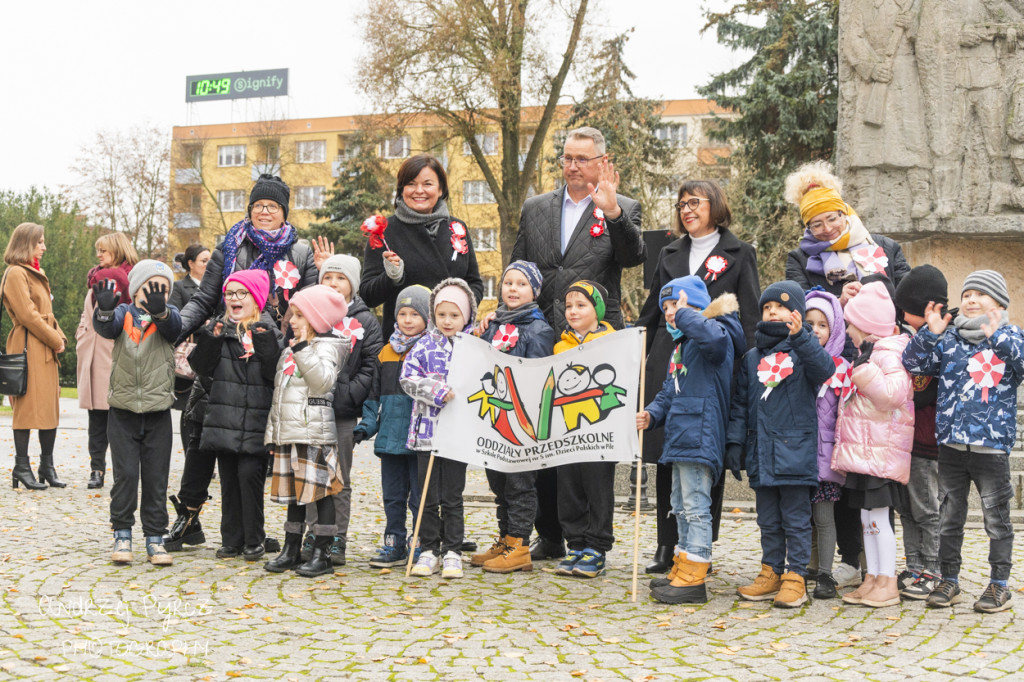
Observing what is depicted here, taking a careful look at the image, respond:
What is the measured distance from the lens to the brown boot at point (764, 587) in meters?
5.59

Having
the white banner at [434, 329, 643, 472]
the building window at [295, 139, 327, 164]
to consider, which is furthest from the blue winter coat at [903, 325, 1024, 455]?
the building window at [295, 139, 327, 164]

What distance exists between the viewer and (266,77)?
2729 inches

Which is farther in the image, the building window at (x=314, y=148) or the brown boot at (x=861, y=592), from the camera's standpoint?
the building window at (x=314, y=148)

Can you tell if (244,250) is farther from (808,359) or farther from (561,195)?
(808,359)

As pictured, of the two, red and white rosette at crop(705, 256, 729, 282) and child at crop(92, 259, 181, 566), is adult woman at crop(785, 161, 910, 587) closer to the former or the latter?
red and white rosette at crop(705, 256, 729, 282)

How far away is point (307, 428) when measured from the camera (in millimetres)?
6125

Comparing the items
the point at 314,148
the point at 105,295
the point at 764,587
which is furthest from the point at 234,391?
the point at 314,148

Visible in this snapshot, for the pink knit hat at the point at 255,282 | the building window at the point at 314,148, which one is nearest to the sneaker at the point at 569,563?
the pink knit hat at the point at 255,282

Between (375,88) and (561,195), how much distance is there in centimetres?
1805

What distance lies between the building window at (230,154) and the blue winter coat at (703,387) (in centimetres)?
5869

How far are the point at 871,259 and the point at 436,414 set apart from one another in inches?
110

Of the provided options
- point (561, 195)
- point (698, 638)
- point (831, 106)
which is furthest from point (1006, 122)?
point (831, 106)

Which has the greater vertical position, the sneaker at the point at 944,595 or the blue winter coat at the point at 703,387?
the blue winter coat at the point at 703,387

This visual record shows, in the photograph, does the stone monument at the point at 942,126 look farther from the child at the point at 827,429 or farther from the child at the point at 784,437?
the child at the point at 784,437
